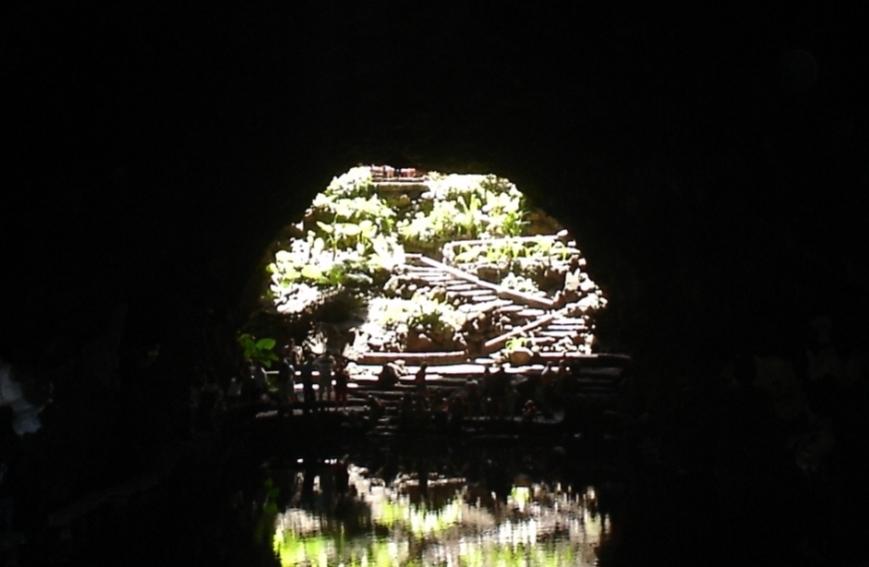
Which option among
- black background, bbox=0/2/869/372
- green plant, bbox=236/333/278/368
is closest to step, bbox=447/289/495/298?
green plant, bbox=236/333/278/368

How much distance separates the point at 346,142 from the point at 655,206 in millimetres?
6764

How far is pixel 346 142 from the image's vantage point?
2259 centimetres

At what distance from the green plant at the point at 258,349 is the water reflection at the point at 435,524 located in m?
9.33

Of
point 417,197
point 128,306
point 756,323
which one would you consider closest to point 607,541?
point 756,323

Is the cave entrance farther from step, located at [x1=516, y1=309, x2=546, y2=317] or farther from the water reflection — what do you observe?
the water reflection

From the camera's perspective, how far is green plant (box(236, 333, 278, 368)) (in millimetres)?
28188

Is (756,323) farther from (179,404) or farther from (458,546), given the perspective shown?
(179,404)

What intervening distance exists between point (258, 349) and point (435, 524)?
14311 millimetres

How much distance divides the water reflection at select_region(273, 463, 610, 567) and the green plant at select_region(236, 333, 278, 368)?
933 centimetres

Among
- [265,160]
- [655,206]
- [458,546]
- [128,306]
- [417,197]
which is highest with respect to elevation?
[417,197]

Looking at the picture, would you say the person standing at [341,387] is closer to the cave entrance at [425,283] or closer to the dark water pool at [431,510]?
the cave entrance at [425,283]

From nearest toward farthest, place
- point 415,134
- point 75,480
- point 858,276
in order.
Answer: point 858,276 → point 75,480 → point 415,134

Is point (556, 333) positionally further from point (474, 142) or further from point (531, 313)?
point (474, 142)

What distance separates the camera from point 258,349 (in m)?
28.5
